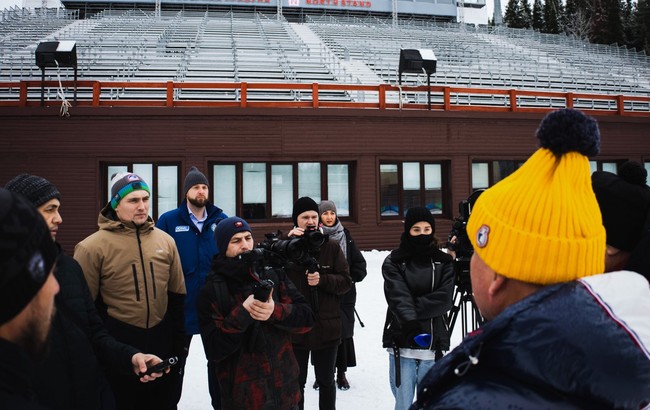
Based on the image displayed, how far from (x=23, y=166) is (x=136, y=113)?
387 cm

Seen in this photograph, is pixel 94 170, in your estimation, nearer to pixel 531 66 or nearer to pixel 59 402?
pixel 59 402

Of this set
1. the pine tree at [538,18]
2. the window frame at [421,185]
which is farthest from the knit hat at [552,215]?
the pine tree at [538,18]

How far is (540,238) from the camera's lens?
122 centimetres

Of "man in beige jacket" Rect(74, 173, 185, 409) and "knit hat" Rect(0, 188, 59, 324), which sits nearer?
"knit hat" Rect(0, 188, 59, 324)

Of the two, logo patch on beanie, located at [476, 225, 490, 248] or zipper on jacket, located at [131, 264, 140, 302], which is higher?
logo patch on beanie, located at [476, 225, 490, 248]

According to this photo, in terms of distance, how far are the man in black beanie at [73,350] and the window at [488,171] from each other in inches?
598

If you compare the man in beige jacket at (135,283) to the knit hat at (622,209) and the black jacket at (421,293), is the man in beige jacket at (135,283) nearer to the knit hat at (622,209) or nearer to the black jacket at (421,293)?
the black jacket at (421,293)

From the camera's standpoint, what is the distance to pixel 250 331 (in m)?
3.27

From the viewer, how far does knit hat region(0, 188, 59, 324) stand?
1.05m

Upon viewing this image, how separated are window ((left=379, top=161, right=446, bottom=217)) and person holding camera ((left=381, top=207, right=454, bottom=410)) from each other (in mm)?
11491

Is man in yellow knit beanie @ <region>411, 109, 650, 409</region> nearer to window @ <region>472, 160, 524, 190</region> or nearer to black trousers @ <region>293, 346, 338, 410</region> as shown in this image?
black trousers @ <region>293, 346, 338, 410</region>

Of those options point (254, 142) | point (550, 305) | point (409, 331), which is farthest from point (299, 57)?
point (550, 305)

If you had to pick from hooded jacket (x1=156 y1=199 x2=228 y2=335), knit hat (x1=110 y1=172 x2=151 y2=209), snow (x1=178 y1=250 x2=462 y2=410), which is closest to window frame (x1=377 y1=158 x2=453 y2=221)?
snow (x1=178 y1=250 x2=462 y2=410)

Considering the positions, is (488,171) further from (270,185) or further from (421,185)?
(270,185)
